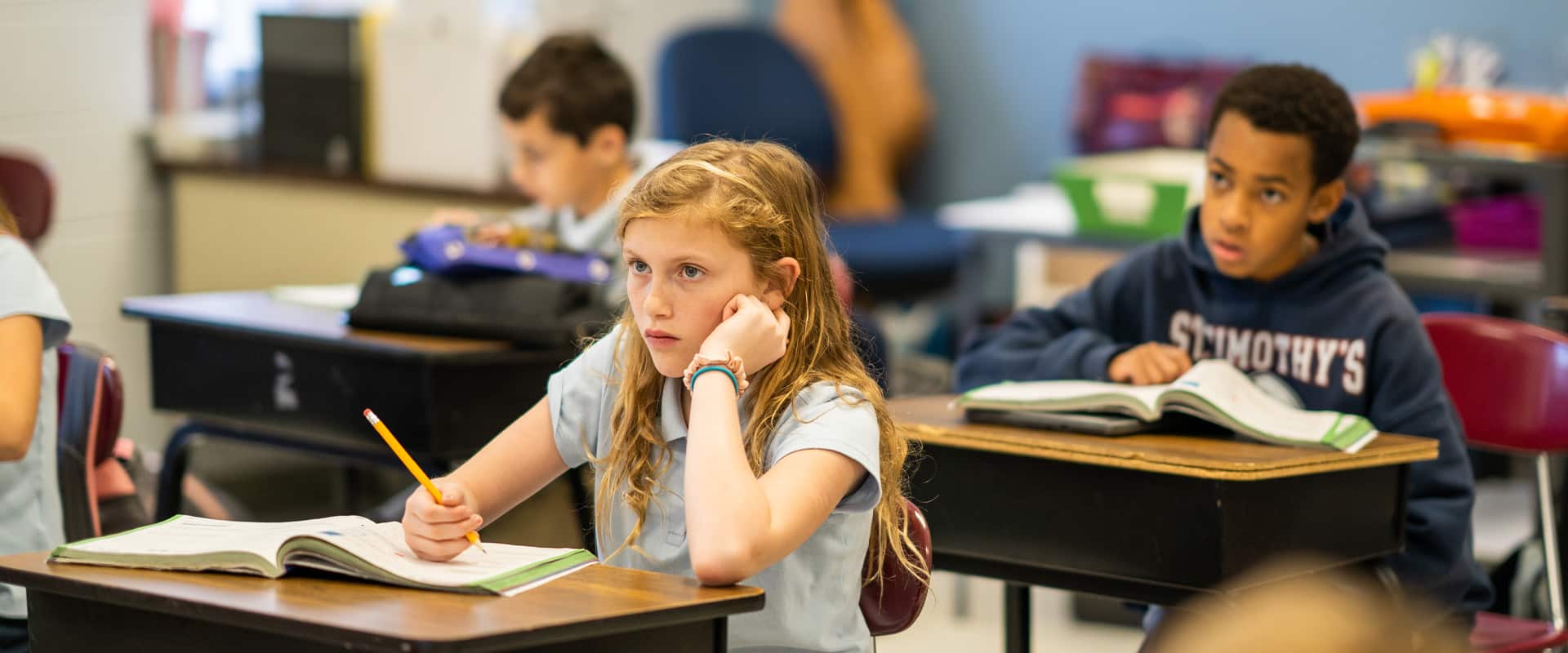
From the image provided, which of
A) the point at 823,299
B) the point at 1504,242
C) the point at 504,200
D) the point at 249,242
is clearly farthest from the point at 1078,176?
the point at 823,299

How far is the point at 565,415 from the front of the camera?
1.70m

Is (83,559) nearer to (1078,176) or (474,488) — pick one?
(474,488)

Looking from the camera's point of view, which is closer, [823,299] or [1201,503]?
[823,299]

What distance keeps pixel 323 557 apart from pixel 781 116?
13.9ft

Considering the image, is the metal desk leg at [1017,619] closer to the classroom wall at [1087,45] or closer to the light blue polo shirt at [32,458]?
the light blue polo shirt at [32,458]

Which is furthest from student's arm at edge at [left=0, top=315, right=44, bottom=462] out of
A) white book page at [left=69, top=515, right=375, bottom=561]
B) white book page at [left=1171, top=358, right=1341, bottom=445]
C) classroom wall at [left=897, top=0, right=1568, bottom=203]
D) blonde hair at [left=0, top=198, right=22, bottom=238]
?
classroom wall at [left=897, top=0, right=1568, bottom=203]

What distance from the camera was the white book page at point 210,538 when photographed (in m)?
1.44

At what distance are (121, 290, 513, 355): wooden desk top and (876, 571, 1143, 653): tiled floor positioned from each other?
42.4 inches

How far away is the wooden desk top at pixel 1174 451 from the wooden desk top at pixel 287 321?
2.57 ft

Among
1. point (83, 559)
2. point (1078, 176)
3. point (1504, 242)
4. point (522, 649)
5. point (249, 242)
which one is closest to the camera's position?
point (522, 649)

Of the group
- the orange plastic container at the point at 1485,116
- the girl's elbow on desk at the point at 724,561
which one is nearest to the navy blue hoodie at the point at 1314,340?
the girl's elbow on desk at the point at 724,561

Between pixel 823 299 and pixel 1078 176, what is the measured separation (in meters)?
2.83

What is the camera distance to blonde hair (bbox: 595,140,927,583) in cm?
161

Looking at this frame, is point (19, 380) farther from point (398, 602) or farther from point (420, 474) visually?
point (398, 602)
